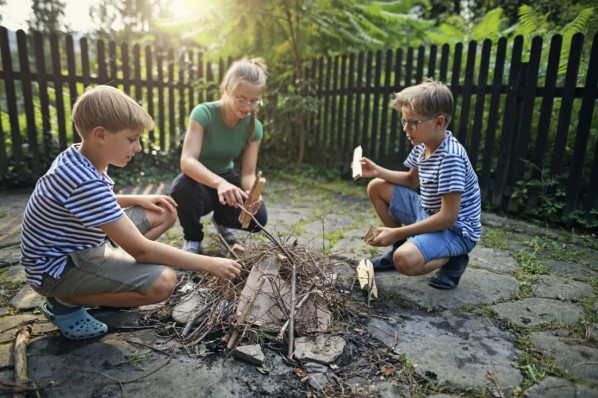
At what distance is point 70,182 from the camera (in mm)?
1768

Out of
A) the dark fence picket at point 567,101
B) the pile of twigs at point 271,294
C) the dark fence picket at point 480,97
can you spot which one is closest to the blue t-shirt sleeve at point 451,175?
the pile of twigs at point 271,294

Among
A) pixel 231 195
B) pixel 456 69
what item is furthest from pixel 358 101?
pixel 231 195

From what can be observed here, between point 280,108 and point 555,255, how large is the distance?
465cm

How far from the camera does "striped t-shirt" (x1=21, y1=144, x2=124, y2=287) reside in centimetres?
177

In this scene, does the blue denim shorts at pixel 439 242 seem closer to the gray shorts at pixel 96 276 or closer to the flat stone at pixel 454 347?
the flat stone at pixel 454 347

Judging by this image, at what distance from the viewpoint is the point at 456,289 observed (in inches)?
103

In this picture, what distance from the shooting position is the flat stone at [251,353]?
→ 5.84ft

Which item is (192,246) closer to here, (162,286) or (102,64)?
(162,286)

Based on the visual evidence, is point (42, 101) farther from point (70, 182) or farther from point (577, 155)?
point (577, 155)

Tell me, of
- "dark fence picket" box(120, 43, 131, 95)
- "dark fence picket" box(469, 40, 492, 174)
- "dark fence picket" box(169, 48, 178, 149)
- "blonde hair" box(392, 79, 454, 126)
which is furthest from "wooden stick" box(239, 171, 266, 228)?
"dark fence picket" box(120, 43, 131, 95)

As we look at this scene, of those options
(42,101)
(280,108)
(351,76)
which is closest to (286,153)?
(280,108)

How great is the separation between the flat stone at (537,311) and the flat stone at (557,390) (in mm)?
518

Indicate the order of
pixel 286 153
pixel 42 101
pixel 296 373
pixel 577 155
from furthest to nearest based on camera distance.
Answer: pixel 286 153, pixel 42 101, pixel 577 155, pixel 296 373

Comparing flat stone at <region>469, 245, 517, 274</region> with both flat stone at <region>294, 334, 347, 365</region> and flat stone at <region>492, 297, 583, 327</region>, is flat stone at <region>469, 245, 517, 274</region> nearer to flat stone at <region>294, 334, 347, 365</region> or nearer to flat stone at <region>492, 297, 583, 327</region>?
flat stone at <region>492, 297, 583, 327</region>
